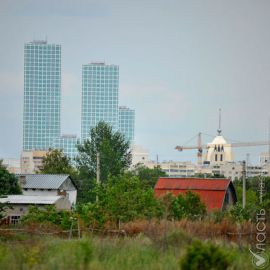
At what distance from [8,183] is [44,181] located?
Answer: 15.7ft

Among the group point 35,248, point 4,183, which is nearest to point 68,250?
point 35,248

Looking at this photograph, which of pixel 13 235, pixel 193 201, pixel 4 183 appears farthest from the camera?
pixel 4 183

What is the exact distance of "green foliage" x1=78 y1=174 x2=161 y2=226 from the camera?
28.1 m

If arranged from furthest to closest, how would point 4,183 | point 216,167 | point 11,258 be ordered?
point 216,167
point 4,183
point 11,258

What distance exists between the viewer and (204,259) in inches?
539

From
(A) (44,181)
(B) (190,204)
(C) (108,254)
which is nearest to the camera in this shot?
(C) (108,254)

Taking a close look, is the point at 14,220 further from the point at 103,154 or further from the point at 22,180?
the point at 103,154

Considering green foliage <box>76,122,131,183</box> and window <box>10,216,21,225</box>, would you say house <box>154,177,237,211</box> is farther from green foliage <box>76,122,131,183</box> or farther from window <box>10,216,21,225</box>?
green foliage <box>76,122,131,183</box>

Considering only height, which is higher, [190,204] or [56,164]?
[56,164]

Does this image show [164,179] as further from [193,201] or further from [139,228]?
[139,228]

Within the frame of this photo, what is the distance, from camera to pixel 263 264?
15.4 meters

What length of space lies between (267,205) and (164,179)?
15421 millimetres

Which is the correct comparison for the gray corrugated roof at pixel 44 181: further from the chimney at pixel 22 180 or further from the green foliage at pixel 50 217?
the green foliage at pixel 50 217

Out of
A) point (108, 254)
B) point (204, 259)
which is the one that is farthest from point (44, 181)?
point (204, 259)
